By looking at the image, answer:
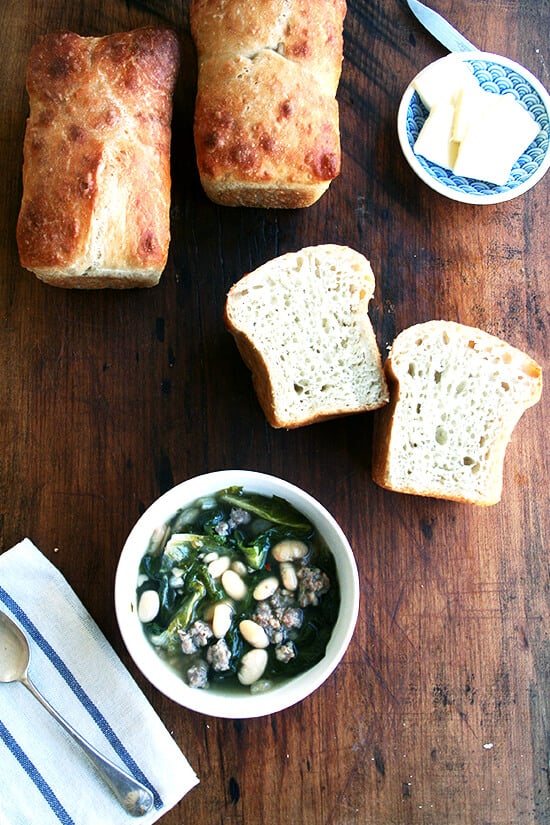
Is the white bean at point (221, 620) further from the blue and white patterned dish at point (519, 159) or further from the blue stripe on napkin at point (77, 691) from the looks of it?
the blue and white patterned dish at point (519, 159)

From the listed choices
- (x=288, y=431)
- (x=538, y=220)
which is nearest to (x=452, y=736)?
(x=288, y=431)

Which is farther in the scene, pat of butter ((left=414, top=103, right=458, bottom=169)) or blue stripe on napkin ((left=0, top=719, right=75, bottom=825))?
pat of butter ((left=414, top=103, right=458, bottom=169))

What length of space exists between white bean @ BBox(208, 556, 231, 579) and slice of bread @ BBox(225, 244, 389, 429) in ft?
1.48

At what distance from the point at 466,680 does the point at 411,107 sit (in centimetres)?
193

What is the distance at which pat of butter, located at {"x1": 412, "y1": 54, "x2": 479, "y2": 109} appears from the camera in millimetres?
2723

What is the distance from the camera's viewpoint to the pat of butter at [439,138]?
106 inches

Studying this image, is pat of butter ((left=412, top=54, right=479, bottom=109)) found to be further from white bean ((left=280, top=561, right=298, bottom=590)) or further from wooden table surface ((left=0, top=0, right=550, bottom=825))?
white bean ((left=280, top=561, right=298, bottom=590))

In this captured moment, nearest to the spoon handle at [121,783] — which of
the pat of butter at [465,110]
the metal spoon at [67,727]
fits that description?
the metal spoon at [67,727]

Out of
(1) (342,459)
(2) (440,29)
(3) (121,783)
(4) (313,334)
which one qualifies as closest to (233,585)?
(1) (342,459)

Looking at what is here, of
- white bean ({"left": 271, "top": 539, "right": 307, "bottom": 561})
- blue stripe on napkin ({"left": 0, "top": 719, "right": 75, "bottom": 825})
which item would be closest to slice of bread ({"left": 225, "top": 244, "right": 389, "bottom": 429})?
white bean ({"left": 271, "top": 539, "right": 307, "bottom": 561})

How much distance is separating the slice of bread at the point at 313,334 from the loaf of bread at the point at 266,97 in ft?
0.92

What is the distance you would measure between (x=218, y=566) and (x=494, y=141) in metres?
1.65

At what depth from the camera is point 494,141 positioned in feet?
8.79

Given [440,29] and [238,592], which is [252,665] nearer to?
[238,592]
